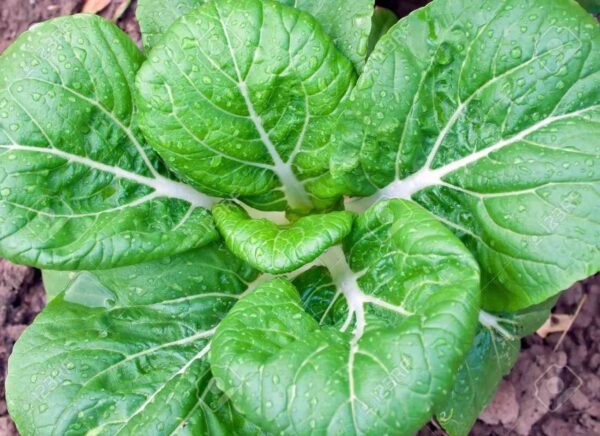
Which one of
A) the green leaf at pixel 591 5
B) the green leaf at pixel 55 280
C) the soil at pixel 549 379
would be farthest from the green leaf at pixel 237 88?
the soil at pixel 549 379

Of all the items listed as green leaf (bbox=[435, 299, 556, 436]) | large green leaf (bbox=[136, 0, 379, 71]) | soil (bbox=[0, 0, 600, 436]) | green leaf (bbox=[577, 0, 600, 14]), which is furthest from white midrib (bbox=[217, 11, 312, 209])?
green leaf (bbox=[577, 0, 600, 14])

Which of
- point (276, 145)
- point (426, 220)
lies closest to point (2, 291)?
point (276, 145)

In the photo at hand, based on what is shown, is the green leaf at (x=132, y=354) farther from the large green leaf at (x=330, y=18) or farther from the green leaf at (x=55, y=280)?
the large green leaf at (x=330, y=18)

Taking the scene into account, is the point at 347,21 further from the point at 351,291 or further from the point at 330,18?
the point at 351,291

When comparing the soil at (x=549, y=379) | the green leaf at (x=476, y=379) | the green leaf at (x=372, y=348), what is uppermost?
the green leaf at (x=372, y=348)

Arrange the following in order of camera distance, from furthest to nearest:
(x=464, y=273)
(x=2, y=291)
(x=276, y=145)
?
(x=2, y=291) → (x=276, y=145) → (x=464, y=273)

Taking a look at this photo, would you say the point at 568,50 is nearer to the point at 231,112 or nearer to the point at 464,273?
the point at 464,273
